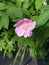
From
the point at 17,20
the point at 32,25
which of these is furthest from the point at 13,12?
the point at 32,25

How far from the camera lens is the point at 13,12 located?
1.14m

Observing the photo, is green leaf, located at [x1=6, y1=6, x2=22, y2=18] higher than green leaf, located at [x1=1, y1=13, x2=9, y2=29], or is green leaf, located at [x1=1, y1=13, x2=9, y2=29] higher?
green leaf, located at [x1=6, y1=6, x2=22, y2=18]

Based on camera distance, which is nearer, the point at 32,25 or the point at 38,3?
the point at 32,25

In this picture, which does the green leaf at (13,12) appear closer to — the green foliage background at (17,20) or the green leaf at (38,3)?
the green foliage background at (17,20)

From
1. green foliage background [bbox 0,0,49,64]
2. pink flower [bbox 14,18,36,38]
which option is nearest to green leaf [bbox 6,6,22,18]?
green foliage background [bbox 0,0,49,64]

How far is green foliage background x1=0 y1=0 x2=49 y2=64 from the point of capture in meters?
1.17

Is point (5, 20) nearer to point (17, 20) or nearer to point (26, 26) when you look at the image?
point (17, 20)

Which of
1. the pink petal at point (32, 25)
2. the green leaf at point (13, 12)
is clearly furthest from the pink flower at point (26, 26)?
the green leaf at point (13, 12)

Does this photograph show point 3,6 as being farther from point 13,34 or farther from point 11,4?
point 13,34

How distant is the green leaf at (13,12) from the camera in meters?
1.15

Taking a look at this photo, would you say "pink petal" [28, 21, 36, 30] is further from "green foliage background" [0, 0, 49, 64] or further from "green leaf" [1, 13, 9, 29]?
"green leaf" [1, 13, 9, 29]

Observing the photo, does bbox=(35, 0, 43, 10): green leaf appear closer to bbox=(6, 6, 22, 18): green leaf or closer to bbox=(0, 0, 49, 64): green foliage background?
bbox=(0, 0, 49, 64): green foliage background

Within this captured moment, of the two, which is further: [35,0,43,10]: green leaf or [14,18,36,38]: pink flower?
[35,0,43,10]: green leaf

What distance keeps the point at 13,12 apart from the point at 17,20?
5 cm
